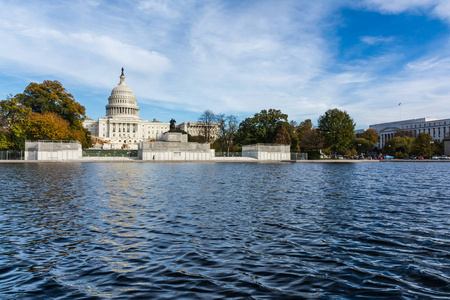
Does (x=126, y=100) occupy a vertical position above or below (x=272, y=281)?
above

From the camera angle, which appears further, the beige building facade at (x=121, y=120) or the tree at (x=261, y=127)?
the beige building facade at (x=121, y=120)

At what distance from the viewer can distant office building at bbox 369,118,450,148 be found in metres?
145

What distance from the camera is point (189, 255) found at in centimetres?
732

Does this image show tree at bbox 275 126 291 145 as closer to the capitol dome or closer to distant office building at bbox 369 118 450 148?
distant office building at bbox 369 118 450 148

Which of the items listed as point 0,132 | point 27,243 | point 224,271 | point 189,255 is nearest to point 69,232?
point 27,243

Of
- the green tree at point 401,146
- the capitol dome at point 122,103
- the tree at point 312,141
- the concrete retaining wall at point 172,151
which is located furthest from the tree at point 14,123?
the green tree at point 401,146

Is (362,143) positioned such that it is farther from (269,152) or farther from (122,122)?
(122,122)

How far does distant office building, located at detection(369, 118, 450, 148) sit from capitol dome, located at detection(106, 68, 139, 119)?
407 ft

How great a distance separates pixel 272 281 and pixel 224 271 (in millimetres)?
964

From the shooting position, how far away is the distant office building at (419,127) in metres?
145

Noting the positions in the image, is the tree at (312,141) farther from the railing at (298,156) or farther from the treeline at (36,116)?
the treeline at (36,116)

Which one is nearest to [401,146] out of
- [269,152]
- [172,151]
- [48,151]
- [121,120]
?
[269,152]

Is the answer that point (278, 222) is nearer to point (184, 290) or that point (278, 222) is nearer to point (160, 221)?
point (160, 221)

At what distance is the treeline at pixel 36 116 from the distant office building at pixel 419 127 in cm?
12756
